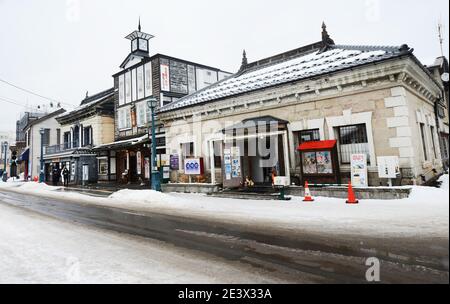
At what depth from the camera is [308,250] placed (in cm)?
456

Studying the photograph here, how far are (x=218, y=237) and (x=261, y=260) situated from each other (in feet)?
5.44

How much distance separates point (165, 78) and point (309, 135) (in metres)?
14.5

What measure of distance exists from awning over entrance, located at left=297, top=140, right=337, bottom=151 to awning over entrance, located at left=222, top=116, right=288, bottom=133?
138cm

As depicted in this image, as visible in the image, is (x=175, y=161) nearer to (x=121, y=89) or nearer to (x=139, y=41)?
(x=121, y=89)

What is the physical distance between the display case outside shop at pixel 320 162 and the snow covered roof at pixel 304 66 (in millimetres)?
3141

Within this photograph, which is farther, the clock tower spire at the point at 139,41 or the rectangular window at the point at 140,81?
the clock tower spire at the point at 139,41

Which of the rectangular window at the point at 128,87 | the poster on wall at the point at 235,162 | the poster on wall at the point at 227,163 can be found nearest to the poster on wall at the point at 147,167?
the rectangular window at the point at 128,87

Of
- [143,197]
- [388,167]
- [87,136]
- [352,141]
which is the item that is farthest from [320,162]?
[87,136]

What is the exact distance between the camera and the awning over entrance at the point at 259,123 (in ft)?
39.5

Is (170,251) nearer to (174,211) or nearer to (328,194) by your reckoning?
(174,211)

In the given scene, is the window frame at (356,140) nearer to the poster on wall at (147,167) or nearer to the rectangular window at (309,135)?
the rectangular window at (309,135)

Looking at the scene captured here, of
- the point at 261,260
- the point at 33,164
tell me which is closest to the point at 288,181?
the point at 261,260

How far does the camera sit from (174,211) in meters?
9.23

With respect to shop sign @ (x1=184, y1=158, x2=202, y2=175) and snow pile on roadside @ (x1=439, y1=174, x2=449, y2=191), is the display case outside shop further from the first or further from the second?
shop sign @ (x1=184, y1=158, x2=202, y2=175)
